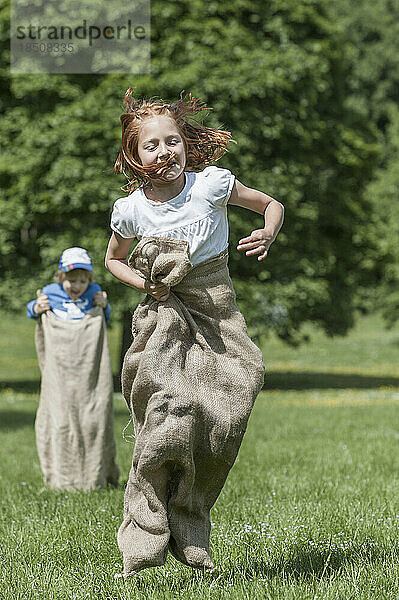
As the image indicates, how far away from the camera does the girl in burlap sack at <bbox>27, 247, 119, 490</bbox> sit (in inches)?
316

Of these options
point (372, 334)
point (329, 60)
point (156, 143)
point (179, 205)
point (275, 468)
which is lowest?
point (372, 334)

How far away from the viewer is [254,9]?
22.5 meters

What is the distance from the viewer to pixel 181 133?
428 centimetres

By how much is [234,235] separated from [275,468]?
11.4 m

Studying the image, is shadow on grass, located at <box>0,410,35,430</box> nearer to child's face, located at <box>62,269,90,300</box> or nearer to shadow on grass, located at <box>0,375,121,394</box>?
shadow on grass, located at <box>0,375,121,394</box>

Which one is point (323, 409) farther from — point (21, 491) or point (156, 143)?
point (156, 143)

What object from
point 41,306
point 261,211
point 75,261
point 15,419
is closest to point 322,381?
point 15,419

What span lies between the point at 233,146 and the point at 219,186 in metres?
16.5

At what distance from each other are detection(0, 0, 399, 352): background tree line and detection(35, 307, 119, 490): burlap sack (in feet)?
36.8

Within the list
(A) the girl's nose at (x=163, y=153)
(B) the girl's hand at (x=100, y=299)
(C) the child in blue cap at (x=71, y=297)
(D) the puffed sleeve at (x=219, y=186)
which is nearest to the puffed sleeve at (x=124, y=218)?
(A) the girl's nose at (x=163, y=153)

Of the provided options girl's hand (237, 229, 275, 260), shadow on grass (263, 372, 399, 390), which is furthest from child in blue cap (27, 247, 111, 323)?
shadow on grass (263, 372, 399, 390)

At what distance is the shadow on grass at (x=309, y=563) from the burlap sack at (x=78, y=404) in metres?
3.22

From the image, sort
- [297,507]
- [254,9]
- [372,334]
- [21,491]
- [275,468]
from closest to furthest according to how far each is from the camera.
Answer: [297,507]
[21,491]
[275,468]
[254,9]
[372,334]

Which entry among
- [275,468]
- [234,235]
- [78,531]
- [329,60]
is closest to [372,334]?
[329,60]
